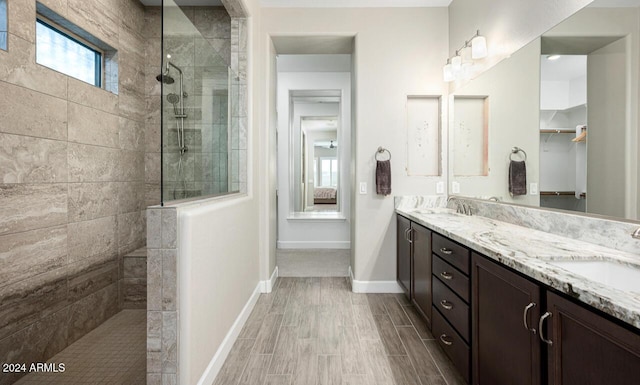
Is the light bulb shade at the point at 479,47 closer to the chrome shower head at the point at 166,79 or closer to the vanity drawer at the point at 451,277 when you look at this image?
the vanity drawer at the point at 451,277

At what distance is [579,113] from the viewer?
5.13 feet

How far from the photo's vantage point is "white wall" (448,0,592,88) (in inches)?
70.2

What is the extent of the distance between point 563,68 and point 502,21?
0.91 metres

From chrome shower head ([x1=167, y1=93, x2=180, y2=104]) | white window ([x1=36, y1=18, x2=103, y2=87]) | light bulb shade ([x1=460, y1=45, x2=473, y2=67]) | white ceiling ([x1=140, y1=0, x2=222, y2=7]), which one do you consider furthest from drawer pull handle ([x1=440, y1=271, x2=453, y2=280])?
white ceiling ([x1=140, y1=0, x2=222, y2=7])

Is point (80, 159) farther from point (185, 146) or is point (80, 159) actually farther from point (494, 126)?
point (494, 126)

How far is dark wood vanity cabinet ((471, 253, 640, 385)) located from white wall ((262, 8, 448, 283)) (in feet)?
5.67

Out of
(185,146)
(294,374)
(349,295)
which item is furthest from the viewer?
(349,295)

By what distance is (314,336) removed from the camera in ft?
7.51

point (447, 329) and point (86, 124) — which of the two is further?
point (86, 124)

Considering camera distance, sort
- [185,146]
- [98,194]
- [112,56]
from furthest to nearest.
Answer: [112,56] → [98,194] → [185,146]

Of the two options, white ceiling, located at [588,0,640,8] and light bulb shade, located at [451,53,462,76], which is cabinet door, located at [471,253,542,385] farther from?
light bulb shade, located at [451,53,462,76]

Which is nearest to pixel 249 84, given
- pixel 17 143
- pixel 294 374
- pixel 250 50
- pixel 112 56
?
pixel 250 50

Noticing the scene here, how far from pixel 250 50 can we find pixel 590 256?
278 cm

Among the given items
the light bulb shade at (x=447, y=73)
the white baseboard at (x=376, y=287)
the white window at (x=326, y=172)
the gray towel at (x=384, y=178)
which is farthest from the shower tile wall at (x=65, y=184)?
the white window at (x=326, y=172)
